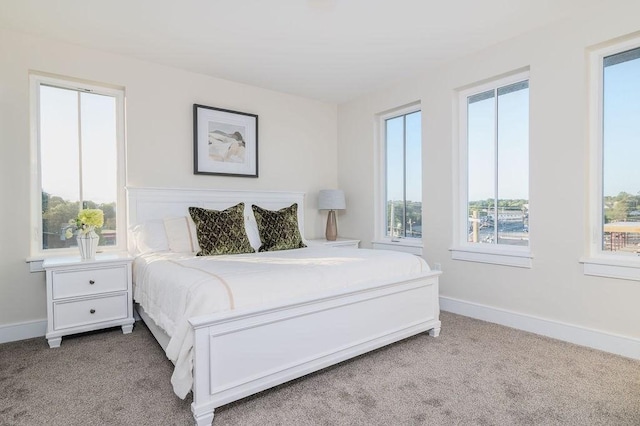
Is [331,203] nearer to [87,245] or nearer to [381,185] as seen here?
[381,185]

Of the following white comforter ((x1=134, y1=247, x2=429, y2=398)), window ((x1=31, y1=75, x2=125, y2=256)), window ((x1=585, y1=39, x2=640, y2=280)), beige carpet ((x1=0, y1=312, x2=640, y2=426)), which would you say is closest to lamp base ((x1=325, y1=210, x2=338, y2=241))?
white comforter ((x1=134, y1=247, x2=429, y2=398))

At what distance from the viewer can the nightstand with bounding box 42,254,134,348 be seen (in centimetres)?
266

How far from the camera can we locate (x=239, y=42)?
121 inches

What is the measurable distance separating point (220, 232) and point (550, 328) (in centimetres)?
287

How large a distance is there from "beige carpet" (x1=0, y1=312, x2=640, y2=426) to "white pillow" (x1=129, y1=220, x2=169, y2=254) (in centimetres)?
82

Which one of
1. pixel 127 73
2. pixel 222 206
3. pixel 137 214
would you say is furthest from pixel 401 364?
pixel 127 73

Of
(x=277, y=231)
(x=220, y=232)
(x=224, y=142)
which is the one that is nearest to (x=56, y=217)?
(x=220, y=232)

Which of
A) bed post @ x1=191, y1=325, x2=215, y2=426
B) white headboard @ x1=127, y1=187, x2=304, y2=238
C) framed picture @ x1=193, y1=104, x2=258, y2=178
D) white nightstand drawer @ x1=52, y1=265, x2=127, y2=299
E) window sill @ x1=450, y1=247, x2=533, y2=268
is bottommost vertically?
bed post @ x1=191, y1=325, x2=215, y2=426

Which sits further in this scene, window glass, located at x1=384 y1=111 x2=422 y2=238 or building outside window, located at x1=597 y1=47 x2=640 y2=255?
window glass, located at x1=384 y1=111 x2=422 y2=238

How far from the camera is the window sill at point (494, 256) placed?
301 cm

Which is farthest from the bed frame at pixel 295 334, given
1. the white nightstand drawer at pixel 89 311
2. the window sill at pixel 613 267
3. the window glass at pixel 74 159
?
A: the window glass at pixel 74 159

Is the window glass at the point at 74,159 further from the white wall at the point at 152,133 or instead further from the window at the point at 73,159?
the white wall at the point at 152,133

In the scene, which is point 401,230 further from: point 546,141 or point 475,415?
point 475,415

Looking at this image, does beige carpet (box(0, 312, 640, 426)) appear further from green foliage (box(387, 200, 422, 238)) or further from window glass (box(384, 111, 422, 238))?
window glass (box(384, 111, 422, 238))
